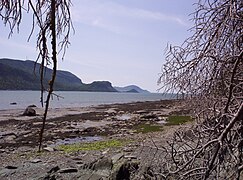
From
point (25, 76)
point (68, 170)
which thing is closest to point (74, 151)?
point (68, 170)

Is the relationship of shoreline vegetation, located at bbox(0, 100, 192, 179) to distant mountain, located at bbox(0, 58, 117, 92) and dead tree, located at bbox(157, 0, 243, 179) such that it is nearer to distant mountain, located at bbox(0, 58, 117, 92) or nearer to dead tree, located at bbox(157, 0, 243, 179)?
dead tree, located at bbox(157, 0, 243, 179)

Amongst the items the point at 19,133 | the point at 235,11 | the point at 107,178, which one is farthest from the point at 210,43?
the point at 19,133

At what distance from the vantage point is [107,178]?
11719mm

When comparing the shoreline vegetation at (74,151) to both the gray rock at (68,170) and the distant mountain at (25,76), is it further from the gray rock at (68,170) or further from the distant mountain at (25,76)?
the distant mountain at (25,76)

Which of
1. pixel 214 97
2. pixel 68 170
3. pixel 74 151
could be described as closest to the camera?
pixel 214 97

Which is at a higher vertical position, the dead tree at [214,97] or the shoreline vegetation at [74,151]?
the dead tree at [214,97]

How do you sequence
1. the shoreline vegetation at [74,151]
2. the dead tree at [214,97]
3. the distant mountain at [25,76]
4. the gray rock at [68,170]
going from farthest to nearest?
the gray rock at [68,170], the shoreline vegetation at [74,151], the dead tree at [214,97], the distant mountain at [25,76]

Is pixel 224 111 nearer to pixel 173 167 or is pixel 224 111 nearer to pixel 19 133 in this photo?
pixel 173 167

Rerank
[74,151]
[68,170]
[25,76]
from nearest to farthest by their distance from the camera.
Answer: [68,170]
[74,151]
[25,76]

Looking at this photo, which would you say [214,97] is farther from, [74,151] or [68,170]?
[74,151]

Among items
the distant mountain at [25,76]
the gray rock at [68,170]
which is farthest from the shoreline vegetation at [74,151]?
the distant mountain at [25,76]

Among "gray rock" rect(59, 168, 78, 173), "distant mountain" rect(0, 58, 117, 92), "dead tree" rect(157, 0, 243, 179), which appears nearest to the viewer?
"distant mountain" rect(0, 58, 117, 92)

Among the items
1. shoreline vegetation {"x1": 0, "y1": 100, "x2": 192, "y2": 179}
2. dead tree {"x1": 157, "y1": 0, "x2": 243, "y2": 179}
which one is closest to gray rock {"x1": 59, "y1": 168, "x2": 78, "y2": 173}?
shoreline vegetation {"x1": 0, "y1": 100, "x2": 192, "y2": 179}

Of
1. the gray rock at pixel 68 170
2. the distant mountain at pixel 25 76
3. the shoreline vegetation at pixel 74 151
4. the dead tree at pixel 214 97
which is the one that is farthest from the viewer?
the gray rock at pixel 68 170
